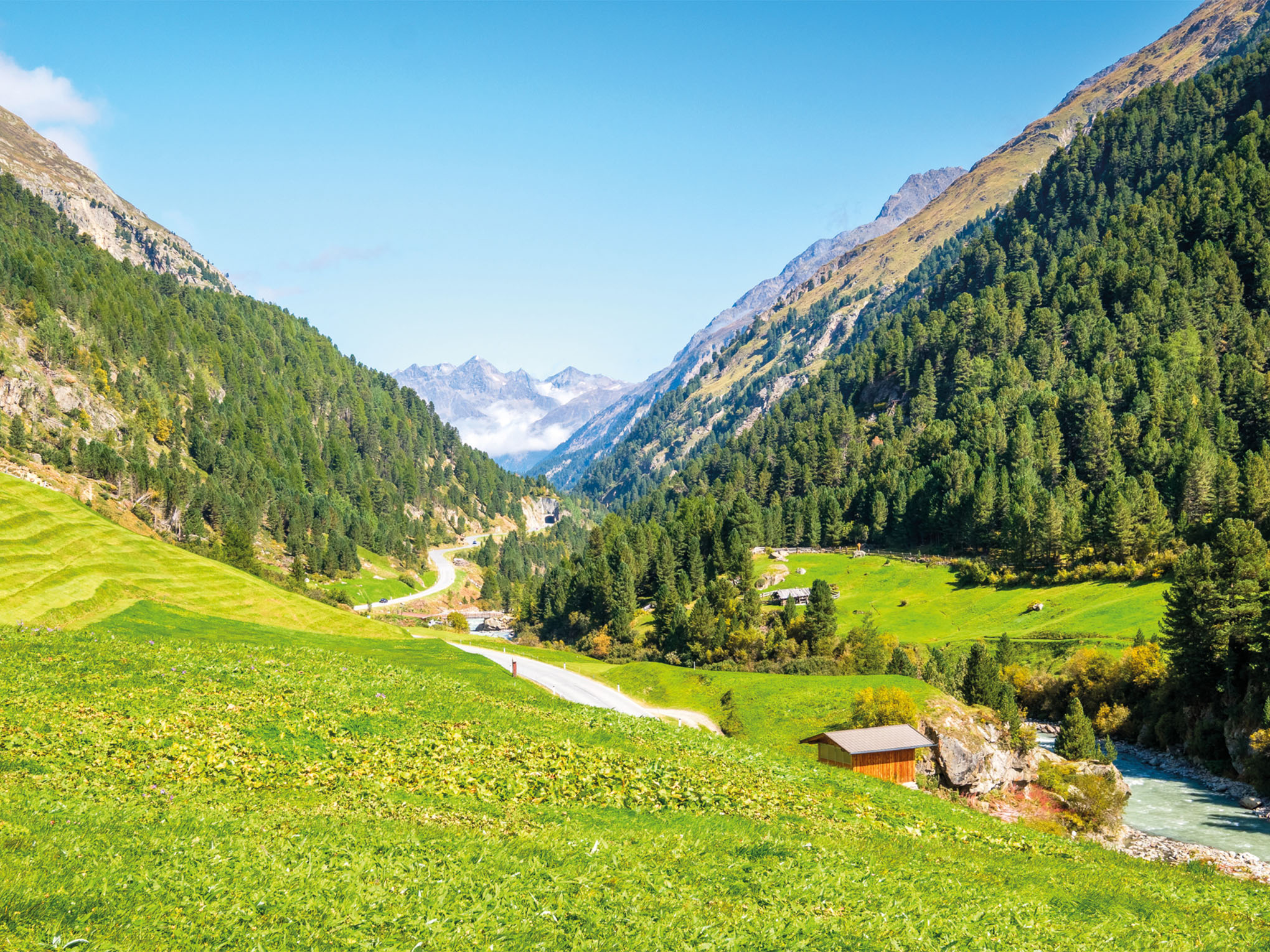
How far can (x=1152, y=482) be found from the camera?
14012 cm

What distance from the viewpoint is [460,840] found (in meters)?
18.5

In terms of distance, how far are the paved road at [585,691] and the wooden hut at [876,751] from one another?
34.9ft

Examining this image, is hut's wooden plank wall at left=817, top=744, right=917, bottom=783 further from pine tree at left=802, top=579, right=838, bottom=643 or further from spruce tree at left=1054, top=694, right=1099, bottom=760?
pine tree at left=802, top=579, right=838, bottom=643

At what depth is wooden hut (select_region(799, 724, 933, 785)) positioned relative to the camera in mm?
48188

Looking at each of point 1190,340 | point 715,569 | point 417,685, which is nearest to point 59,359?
point 715,569

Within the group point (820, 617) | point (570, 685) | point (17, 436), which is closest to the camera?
point (570, 685)

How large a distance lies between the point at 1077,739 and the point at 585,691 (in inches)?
1996

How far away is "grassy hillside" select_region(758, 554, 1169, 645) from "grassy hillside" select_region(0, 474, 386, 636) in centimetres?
9183

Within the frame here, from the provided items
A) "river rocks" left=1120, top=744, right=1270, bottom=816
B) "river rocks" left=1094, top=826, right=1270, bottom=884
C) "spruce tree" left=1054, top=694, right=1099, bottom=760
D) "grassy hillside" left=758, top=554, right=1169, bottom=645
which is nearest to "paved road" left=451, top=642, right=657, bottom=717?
"river rocks" left=1094, top=826, right=1270, bottom=884

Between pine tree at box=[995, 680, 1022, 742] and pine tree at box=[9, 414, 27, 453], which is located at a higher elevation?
pine tree at box=[9, 414, 27, 453]

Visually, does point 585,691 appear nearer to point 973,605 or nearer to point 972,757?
point 972,757

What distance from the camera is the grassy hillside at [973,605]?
11194 centimetres

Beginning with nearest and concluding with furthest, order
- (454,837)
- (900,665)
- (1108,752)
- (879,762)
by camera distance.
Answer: (454,837) < (879,762) < (1108,752) < (900,665)

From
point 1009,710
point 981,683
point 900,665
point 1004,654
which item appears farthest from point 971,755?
point 1004,654
